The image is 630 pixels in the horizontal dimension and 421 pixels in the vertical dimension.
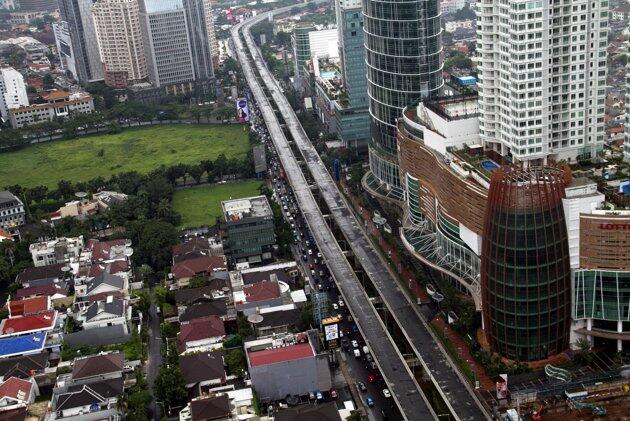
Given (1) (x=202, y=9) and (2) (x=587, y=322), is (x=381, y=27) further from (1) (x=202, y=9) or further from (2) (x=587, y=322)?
(1) (x=202, y=9)

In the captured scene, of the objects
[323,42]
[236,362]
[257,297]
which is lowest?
[236,362]

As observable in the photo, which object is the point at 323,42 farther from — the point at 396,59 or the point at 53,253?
the point at 53,253

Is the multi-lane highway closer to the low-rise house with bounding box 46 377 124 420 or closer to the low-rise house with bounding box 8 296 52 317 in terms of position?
the low-rise house with bounding box 46 377 124 420

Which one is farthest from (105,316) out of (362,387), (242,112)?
(242,112)

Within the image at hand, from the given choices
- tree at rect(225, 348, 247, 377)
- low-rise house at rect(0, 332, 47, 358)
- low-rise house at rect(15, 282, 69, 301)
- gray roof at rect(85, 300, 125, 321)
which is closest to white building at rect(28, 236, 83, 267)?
low-rise house at rect(15, 282, 69, 301)

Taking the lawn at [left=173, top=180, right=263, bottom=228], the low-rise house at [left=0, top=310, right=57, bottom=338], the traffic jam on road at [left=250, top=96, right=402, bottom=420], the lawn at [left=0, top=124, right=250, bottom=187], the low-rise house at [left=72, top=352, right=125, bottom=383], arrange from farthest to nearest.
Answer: the lawn at [left=0, top=124, right=250, bottom=187]
the lawn at [left=173, top=180, right=263, bottom=228]
the low-rise house at [left=0, top=310, right=57, bottom=338]
the low-rise house at [left=72, top=352, right=125, bottom=383]
the traffic jam on road at [left=250, top=96, right=402, bottom=420]

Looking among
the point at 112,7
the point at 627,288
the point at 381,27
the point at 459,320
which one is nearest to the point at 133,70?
the point at 112,7

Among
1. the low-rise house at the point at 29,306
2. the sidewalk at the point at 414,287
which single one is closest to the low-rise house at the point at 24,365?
the low-rise house at the point at 29,306
